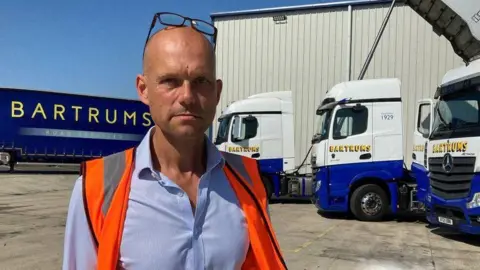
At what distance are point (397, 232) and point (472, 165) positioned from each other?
2.34 meters

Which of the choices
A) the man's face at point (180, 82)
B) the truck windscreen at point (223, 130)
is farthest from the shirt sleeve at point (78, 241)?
the truck windscreen at point (223, 130)

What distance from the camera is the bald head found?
4.51 ft

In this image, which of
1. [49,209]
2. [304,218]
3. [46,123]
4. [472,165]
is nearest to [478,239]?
[472,165]

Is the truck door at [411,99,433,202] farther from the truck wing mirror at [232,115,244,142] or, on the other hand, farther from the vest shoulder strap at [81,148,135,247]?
the vest shoulder strap at [81,148,135,247]

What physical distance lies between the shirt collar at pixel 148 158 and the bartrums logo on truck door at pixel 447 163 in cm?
749

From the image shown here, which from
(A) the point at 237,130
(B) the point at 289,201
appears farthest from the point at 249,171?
(B) the point at 289,201

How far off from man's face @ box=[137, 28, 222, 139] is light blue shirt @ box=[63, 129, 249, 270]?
17 centimetres

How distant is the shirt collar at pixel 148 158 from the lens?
1.42m

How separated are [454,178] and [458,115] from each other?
1189 mm

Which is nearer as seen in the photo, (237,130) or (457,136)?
(457,136)

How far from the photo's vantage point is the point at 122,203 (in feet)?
4.32

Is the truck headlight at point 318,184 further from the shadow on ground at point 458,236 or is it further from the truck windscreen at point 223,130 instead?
the truck windscreen at point 223,130

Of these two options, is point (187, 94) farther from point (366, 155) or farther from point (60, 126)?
point (60, 126)

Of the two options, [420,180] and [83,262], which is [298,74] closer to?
[420,180]
